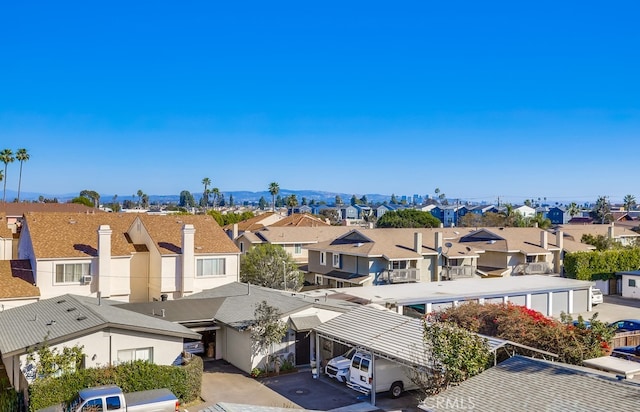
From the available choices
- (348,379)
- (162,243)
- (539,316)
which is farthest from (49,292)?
(539,316)

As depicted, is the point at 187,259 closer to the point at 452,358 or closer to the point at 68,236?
the point at 68,236

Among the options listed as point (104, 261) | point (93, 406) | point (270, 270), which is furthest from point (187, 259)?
point (93, 406)

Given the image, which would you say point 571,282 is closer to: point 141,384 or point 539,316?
point 539,316

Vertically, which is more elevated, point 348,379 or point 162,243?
point 162,243

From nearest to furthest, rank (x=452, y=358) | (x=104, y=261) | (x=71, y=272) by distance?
(x=452, y=358)
(x=71, y=272)
(x=104, y=261)

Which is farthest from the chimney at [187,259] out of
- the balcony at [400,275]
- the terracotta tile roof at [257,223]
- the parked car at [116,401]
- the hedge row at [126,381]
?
the terracotta tile roof at [257,223]

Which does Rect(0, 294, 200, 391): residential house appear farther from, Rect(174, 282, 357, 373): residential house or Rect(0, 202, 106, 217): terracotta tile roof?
Rect(0, 202, 106, 217): terracotta tile roof
